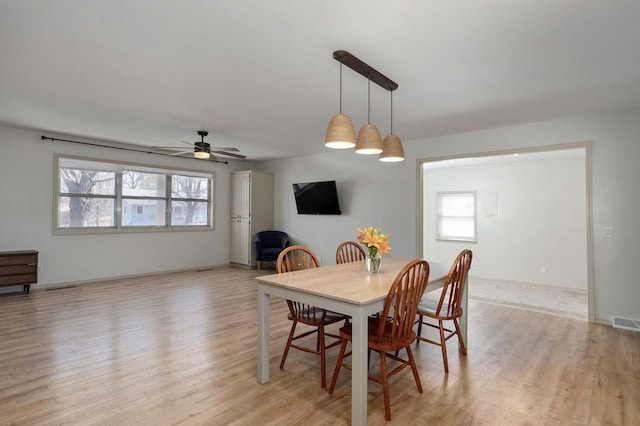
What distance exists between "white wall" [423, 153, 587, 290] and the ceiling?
2351 mm

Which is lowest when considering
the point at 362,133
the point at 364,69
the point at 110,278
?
the point at 110,278

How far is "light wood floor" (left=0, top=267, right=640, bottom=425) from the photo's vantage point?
2049 mm

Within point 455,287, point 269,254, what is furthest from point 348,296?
point 269,254

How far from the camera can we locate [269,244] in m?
7.22

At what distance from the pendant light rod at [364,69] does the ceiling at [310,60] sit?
0.06 m

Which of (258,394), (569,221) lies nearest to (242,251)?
(258,394)

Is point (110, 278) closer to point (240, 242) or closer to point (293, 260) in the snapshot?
point (240, 242)

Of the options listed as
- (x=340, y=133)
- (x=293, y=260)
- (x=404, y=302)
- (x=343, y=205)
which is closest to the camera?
(x=404, y=302)

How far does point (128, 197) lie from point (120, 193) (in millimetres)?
153

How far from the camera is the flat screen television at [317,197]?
20.7 feet

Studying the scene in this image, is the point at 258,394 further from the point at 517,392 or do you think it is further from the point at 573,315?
the point at 573,315

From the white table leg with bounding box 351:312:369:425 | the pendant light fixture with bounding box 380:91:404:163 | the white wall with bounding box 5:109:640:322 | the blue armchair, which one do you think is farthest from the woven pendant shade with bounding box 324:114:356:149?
the blue armchair

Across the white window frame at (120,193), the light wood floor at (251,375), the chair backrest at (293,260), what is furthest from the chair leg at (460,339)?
the white window frame at (120,193)

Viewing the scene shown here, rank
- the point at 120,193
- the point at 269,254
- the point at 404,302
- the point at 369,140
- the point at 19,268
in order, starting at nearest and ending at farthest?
the point at 404,302 < the point at 369,140 < the point at 19,268 < the point at 120,193 < the point at 269,254
